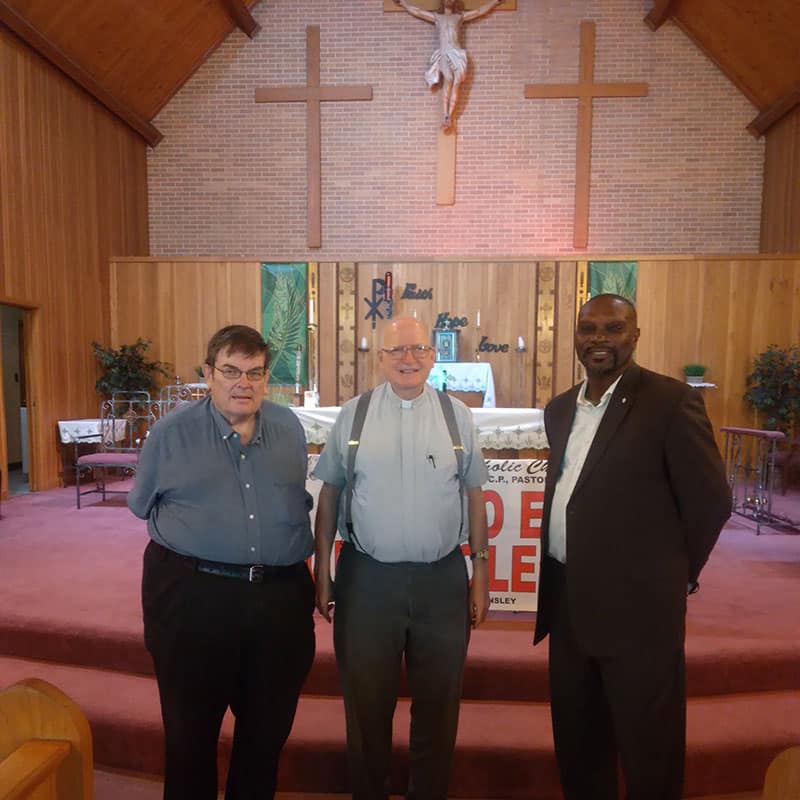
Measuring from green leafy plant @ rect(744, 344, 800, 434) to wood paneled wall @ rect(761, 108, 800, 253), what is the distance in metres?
1.47

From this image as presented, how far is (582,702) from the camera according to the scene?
1.60 meters

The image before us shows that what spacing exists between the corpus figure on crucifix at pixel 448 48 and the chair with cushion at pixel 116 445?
18.5ft

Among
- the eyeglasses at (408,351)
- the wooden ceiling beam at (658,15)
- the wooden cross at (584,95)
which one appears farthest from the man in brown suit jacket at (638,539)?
the wooden ceiling beam at (658,15)

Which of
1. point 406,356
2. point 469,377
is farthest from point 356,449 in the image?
point 469,377

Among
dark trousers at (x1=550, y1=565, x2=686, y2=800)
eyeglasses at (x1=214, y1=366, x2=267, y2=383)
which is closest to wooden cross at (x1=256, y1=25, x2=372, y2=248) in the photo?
eyeglasses at (x1=214, y1=366, x2=267, y2=383)

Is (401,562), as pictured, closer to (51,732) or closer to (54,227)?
(51,732)

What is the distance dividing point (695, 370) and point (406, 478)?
642cm

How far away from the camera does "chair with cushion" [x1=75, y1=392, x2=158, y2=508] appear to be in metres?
4.92

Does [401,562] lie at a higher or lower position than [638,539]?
lower

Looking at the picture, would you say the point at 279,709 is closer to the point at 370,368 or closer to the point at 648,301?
the point at 370,368

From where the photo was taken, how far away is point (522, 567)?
278cm

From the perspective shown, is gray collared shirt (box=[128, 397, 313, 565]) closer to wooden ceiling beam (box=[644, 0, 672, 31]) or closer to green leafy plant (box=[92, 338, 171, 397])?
green leafy plant (box=[92, 338, 171, 397])

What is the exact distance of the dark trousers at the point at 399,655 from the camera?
1605mm

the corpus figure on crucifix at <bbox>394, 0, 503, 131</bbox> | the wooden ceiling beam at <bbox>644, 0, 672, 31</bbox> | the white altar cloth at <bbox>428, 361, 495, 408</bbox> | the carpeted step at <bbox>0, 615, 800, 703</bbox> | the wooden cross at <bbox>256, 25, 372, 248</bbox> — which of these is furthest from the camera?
the wooden cross at <bbox>256, 25, 372, 248</bbox>
